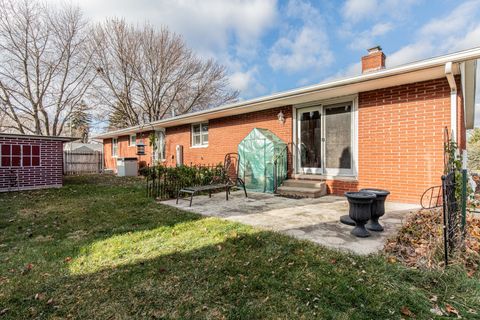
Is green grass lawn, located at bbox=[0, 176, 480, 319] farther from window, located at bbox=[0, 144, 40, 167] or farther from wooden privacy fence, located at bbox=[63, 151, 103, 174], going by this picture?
wooden privacy fence, located at bbox=[63, 151, 103, 174]

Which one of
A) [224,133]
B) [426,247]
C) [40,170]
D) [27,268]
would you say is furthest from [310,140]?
[40,170]

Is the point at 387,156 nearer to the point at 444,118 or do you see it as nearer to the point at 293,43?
the point at 444,118

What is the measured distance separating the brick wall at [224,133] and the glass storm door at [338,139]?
1.16 metres

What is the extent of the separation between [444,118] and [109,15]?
19.5 meters

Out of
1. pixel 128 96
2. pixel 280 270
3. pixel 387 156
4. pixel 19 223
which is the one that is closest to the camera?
pixel 280 270

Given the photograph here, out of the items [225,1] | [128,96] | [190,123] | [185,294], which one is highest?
[225,1]

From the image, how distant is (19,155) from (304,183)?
988 centimetres

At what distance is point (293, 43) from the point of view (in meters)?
15.0

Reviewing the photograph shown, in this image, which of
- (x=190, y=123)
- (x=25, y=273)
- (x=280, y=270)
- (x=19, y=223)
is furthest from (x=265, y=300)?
(x=190, y=123)

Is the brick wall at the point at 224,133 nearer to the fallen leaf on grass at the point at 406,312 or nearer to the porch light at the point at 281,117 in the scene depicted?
the porch light at the point at 281,117

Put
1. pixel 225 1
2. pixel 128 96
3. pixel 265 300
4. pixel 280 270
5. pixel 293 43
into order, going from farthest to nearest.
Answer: pixel 128 96
pixel 293 43
pixel 225 1
pixel 280 270
pixel 265 300

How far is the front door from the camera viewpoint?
6.62 metres

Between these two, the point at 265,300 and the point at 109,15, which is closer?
the point at 265,300

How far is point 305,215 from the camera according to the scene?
4590 millimetres
